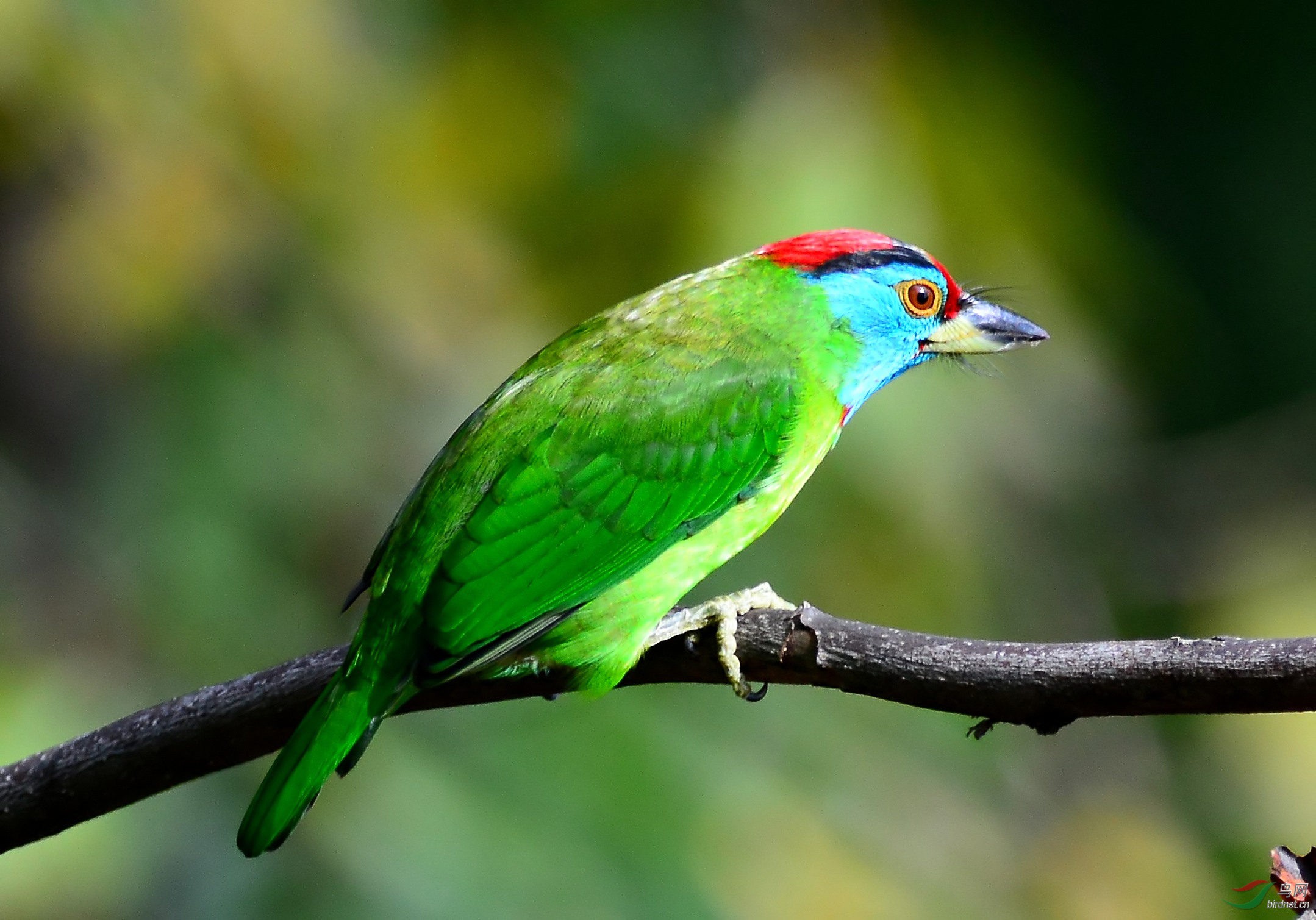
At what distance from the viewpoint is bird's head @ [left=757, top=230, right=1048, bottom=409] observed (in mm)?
3590

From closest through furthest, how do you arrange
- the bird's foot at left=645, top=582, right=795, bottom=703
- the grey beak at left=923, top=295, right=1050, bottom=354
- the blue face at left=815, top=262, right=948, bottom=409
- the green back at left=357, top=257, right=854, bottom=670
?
1. the bird's foot at left=645, top=582, right=795, bottom=703
2. the green back at left=357, top=257, right=854, bottom=670
3. the blue face at left=815, top=262, right=948, bottom=409
4. the grey beak at left=923, top=295, right=1050, bottom=354

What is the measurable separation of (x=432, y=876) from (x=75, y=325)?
253 centimetres

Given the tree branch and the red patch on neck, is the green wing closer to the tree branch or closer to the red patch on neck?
the tree branch

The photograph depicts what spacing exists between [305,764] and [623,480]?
909 mm

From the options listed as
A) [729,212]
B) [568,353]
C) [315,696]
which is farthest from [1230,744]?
[315,696]

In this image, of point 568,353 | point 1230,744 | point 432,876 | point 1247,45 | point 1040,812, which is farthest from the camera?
point 1247,45

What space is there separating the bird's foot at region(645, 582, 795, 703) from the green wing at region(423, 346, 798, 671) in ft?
0.49

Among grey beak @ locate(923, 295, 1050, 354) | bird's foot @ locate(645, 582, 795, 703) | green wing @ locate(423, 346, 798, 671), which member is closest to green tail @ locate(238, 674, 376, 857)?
green wing @ locate(423, 346, 798, 671)

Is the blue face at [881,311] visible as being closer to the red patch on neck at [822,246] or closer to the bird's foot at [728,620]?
the red patch on neck at [822,246]

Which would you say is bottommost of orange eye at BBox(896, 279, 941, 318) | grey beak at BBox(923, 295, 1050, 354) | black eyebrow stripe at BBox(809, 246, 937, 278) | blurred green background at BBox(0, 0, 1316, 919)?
blurred green background at BBox(0, 0, 1316, 919)

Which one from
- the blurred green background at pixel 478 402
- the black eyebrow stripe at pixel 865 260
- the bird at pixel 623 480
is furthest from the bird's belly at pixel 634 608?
the blurred green background at pixel 478 402

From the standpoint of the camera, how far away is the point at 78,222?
5.58 metres

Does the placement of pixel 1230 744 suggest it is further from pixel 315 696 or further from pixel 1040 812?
pixel 315 696

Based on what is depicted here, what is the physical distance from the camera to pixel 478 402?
5.77 meters
